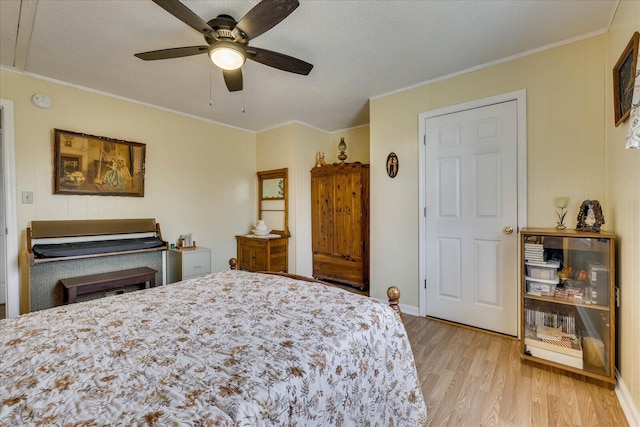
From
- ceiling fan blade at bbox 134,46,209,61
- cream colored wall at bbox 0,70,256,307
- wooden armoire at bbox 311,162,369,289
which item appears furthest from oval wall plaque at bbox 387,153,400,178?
cream colored wall at bbox 0,70,256,307

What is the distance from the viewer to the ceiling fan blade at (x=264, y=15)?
1.45 metres

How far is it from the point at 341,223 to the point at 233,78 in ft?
7.80

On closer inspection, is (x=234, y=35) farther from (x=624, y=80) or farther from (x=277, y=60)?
(x=624, y=80)

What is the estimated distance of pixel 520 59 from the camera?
7.77 feet

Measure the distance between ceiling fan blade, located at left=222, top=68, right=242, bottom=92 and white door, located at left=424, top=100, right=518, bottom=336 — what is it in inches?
73.5

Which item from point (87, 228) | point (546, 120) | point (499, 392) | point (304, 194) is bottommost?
point (499, 392)

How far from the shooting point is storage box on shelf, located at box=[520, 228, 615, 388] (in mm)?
1780

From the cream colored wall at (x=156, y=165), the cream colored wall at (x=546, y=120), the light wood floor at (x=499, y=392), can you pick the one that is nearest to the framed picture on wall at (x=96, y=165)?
the cream colored wall at (x=156, y=165)

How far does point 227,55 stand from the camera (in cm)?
183

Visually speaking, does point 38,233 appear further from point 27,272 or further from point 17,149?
point 17,149

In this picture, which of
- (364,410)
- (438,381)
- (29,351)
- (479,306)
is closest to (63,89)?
(29,351)

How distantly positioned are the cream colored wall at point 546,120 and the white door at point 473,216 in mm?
140

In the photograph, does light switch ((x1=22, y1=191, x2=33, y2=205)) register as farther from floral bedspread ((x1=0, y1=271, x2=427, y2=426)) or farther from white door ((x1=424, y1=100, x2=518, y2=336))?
white door ((x1=424, y1=100, x2=518, y2=336))

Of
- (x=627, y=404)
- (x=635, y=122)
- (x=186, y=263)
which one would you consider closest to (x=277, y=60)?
(x=635, y=122)
